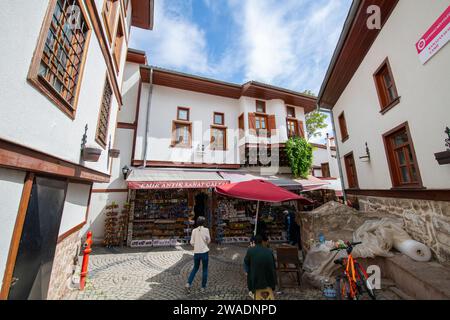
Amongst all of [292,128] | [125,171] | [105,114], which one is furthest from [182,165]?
[292,128]

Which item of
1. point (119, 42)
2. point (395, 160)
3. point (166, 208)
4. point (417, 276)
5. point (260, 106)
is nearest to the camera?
point (417, 276)

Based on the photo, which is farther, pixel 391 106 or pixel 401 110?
pixel 391 106

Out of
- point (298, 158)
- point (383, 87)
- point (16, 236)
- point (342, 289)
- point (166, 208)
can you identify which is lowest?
point (342, 289)

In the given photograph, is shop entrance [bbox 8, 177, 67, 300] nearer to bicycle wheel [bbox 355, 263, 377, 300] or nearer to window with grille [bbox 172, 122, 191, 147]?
bicycle wheel [bbox 355, 263, 377, 300]

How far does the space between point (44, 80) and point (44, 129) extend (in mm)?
689

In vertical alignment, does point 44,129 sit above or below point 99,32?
below

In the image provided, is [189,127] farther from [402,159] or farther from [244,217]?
[402,159]

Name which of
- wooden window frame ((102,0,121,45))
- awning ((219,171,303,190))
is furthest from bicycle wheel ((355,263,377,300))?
wooden window frame ((102,0,121,45))

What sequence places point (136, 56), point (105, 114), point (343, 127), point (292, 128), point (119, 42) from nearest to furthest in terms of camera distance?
point (105, 114)
point (119, 42)
point (343, 127)
point (136, 56)
point (292, 128)

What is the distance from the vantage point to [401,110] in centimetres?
589

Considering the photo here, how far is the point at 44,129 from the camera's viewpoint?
8.93 ft

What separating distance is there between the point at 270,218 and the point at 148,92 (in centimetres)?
988
